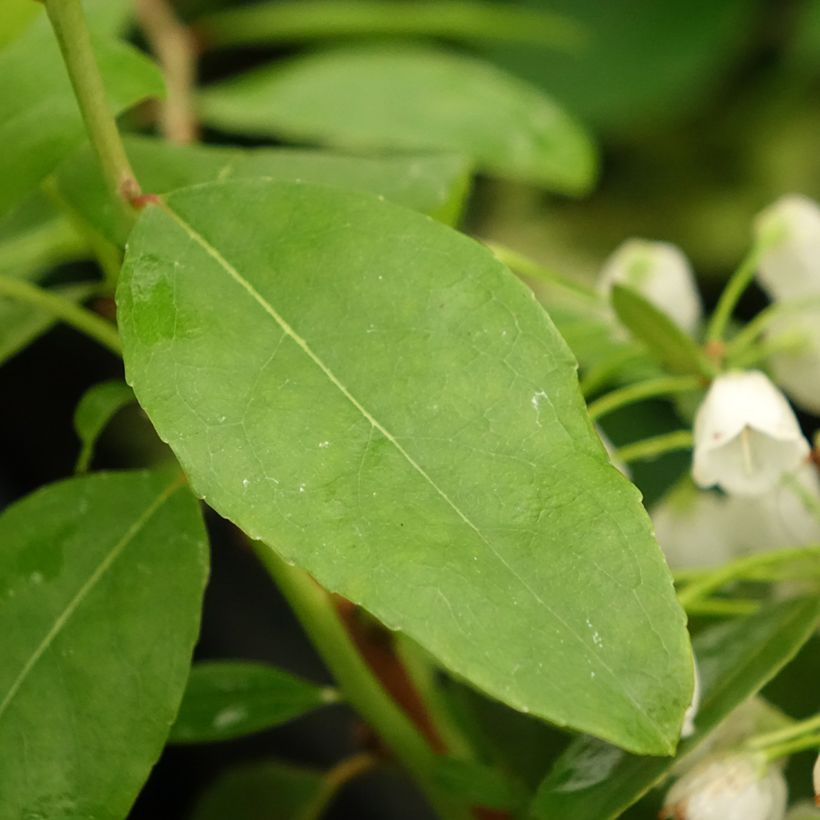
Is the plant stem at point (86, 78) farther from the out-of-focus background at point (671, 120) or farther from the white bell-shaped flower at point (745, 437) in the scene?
the out-of-focus background at point (671, 120)

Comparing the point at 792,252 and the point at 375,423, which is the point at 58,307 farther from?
the point at 792,252

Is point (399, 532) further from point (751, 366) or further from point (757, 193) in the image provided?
point (757, 193)

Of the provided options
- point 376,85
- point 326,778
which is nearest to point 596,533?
point 326,778

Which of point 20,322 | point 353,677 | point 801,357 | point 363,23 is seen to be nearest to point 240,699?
point 353,677

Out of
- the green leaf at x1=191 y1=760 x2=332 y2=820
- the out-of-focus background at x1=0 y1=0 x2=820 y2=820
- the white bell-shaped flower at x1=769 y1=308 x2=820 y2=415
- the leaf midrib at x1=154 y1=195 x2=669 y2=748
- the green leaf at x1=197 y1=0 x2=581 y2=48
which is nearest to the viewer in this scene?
the leaf midrib at x1=154 y1=195 x2=669 y2=748

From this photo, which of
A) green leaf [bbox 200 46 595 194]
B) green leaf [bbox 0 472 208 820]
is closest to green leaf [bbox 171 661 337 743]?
green leaf [bbox 0 472 208 820]

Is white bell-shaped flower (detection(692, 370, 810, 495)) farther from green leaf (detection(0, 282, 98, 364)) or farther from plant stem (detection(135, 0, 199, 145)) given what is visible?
plant stem (detection(135, 0, 199, 145))

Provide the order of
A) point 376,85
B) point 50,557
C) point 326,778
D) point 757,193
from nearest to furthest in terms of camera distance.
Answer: point 50,557, point 326,778, point 376,85, point 757,193

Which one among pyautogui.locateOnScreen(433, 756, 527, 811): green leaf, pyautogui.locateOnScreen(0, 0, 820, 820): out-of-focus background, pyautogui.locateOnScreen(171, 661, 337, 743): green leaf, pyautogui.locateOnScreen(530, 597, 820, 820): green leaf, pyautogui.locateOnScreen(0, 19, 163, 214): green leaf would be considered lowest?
pyautogui.locateOnScreen(0, 0, 820, 820): out-of-focus background
